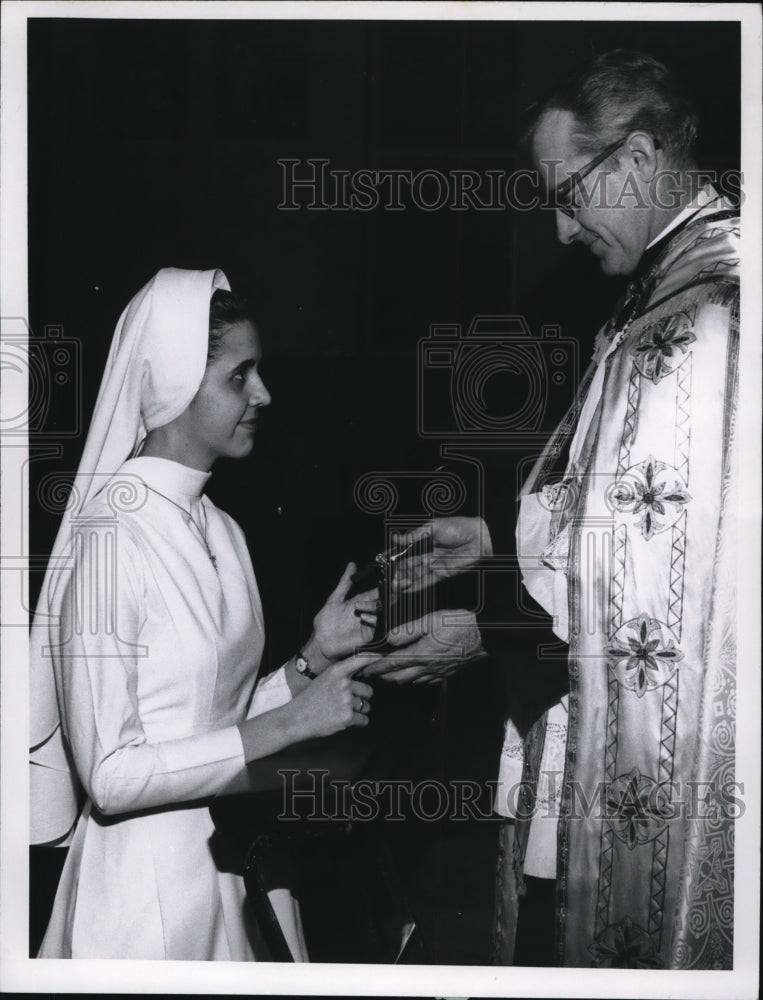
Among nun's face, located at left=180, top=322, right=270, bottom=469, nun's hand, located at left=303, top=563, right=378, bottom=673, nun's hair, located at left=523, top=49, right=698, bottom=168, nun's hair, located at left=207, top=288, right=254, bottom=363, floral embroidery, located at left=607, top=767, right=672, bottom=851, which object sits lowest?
floral embroidery, located at left=607, top=767, right=672, bottom=851

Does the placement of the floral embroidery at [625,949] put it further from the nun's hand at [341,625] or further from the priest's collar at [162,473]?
the priest's collar at [162,473]

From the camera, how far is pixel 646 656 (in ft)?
7.59

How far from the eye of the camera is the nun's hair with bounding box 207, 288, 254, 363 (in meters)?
2.35

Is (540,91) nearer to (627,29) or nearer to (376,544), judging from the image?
(627,29)

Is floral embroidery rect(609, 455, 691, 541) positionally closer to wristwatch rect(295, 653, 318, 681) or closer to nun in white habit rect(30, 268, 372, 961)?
nun in white habit rect(30, 268, 372, 961)

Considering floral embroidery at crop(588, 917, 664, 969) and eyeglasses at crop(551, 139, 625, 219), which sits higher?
eyeglasses at crop(551, 139, 625, 219)

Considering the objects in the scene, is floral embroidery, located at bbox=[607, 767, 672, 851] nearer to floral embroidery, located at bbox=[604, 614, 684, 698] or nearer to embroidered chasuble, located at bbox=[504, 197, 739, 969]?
embroidered chasuble, located at bbox=[504, 197, 739, 969]

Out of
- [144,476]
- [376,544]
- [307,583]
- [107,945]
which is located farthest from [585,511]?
Answer: [107,945]

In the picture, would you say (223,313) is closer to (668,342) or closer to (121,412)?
(121,412)

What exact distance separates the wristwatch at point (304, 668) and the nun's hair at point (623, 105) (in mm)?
1250

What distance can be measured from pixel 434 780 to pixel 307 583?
1.71 ft

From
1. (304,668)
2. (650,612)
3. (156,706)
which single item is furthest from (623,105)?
(156,706)

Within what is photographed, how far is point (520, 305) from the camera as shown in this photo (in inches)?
93.5

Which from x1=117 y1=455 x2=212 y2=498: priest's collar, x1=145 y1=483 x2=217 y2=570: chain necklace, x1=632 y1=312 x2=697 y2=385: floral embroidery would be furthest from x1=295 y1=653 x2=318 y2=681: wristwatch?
x1=632 y1=312 x2=697 y2=385: floral embroidery
